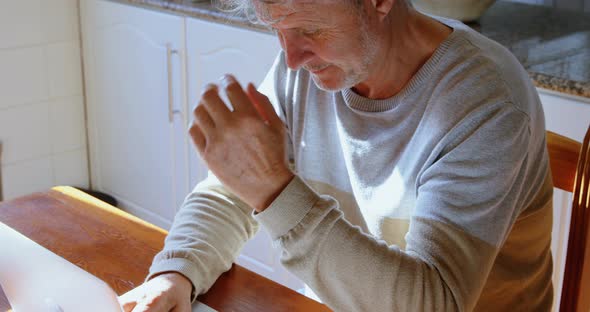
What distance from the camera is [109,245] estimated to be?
1196mm

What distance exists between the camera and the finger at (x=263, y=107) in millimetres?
A: 990

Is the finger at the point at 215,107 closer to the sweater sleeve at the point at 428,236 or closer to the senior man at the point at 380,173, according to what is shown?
the senior man at the point at 380,173

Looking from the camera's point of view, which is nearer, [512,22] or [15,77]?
[512,22]

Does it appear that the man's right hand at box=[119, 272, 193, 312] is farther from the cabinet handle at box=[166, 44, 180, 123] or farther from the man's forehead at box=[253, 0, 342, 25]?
the cabinet handle at box=[166, 44, 180, 123]

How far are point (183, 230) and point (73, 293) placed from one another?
326 millimetres

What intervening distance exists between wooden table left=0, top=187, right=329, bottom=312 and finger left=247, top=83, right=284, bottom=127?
24 cm

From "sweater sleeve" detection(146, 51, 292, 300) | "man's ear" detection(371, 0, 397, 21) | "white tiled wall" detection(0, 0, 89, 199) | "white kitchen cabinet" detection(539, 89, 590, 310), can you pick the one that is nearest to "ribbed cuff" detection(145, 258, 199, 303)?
"sweater sleeve" detection(146, 51, 292, 300)

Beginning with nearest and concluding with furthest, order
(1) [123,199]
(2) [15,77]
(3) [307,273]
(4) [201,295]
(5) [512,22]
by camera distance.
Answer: (3) [307,273] < (4) [201,295] < (5) [512,22] < (2) [15,77] < (1) [123,199]

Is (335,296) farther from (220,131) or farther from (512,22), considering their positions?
(512,22)

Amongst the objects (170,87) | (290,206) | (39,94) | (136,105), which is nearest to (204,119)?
(290,206)

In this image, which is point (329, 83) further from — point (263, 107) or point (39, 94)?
point (39, 94)

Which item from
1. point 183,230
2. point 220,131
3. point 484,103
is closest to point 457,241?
point 484,103

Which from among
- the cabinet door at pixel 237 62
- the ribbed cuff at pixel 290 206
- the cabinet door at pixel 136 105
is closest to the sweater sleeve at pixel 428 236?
the ribbed cuff at pixel 290 206

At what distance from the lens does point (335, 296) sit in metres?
1.00
